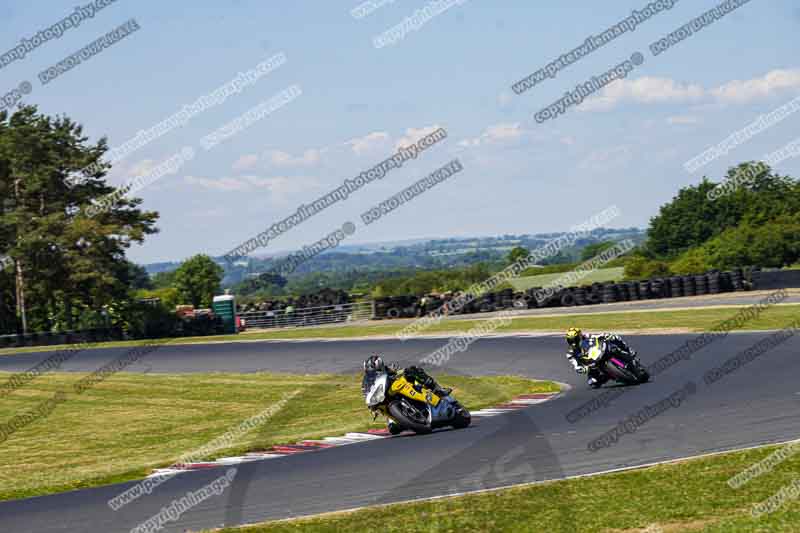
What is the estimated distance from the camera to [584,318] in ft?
128

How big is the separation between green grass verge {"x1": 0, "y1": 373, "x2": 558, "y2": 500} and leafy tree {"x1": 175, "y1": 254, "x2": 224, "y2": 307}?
7780 centimetres

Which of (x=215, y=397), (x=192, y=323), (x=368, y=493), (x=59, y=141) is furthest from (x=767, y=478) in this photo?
(x=59, y=141)

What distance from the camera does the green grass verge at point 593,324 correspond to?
30.9m

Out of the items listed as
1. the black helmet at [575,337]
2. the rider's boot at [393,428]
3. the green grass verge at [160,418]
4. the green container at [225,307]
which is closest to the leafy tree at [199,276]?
the green container at [225,307]

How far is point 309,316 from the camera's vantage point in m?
60.3

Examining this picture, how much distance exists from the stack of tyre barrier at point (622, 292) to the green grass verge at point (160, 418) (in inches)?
789

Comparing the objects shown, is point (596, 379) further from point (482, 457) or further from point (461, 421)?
point (482, 457)

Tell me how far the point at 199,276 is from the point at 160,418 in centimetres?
9132

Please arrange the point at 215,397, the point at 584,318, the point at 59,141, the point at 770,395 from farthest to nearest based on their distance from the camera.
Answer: the point at 59,141, the point at 584,318, the point at 215,397, the point at 770,395

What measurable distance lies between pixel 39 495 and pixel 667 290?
36727mm

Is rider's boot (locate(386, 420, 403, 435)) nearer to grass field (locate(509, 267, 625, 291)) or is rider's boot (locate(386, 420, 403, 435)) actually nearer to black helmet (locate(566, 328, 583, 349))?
black helmet (locate(566, 328, 583, 349))

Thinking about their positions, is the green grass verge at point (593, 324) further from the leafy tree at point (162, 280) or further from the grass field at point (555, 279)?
the leafy tree at point (162, 280)

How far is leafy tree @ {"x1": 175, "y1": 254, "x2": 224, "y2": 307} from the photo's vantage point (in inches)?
4289

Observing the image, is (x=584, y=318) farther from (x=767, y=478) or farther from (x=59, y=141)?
(x=59, y=141)
